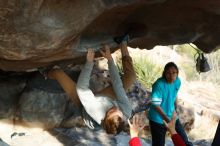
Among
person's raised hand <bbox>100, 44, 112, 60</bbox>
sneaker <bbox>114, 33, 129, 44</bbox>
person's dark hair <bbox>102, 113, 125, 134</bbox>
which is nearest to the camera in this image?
person's dark hair <bbox>102, 113, 125, 134</bbox>

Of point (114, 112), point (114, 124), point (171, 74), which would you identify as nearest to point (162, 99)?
point (171, 74)

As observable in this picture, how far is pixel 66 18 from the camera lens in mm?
5039

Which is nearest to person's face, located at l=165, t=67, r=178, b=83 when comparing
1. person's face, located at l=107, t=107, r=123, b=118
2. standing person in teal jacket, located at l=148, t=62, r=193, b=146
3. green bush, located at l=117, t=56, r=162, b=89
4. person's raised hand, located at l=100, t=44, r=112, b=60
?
standing person in teal jacket, located at l=148, t=62, r=193, b=146

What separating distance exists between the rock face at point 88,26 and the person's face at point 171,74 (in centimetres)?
88

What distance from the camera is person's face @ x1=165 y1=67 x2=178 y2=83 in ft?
18.5

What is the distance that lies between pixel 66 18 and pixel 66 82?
3.10 ft

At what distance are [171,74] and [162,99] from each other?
0.37 meters

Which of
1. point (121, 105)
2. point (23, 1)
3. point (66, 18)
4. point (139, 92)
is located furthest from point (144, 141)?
point (23, 1)

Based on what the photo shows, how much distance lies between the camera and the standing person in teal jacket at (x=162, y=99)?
221 inches

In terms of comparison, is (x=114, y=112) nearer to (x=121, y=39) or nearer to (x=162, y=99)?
(x=162, y=99)

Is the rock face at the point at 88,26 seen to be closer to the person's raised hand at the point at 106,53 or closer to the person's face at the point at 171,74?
the person's raised hand at the point at 106,53

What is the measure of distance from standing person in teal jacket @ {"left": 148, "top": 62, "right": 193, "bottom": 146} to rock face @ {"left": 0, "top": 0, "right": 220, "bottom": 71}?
0.93 metres

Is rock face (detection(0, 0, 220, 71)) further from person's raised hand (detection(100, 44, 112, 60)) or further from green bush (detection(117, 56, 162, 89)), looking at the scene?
green bush (detection(117, 56, 162, 89))

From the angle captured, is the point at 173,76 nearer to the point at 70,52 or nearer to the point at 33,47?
the point at 70,52
